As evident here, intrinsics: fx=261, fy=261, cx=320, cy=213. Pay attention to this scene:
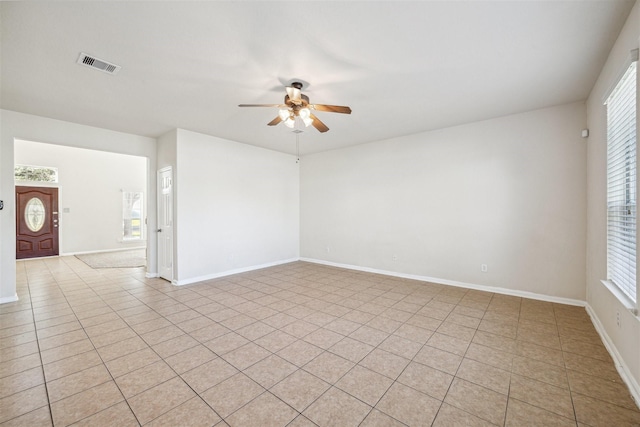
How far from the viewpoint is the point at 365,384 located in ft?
6.71

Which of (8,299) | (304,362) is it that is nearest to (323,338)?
(304,362)

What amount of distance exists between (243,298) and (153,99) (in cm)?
306

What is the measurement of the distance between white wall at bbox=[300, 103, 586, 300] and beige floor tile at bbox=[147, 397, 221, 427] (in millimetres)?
4229

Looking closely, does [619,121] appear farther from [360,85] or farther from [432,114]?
[360,85]

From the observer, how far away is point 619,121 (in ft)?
7.93

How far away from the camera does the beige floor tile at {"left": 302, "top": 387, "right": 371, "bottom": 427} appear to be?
1678 mm

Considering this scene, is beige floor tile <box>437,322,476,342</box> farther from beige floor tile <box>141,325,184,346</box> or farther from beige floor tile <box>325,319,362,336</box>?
beige floor tile <box>141,325,184,346</box>

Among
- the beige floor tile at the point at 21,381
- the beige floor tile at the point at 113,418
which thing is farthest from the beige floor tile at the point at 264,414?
the beige floor tile at the point at 21,381

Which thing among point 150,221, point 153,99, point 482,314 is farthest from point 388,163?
point 150,221

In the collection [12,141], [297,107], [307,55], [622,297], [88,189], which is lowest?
[622,297]

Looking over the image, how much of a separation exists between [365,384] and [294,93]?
2.80 meters

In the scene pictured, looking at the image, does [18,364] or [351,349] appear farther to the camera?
[351,349]

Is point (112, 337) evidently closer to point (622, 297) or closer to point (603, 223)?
point (622, 297)

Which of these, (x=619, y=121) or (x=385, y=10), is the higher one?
(x=385, y=10)
